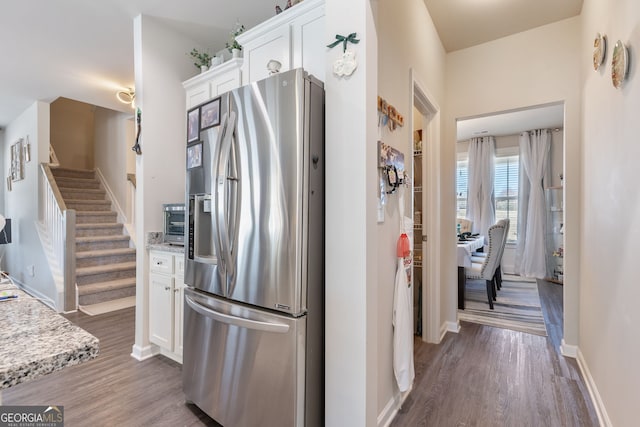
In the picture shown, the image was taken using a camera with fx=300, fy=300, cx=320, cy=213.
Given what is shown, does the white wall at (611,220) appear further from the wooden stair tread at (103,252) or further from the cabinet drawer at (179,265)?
the wooden stair tread at (103,252)

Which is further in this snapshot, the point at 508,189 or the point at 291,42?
the point at 508,189

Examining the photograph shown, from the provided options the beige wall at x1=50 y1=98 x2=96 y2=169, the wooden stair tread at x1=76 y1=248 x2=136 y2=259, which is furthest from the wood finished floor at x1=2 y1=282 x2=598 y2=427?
the beige wall at x1=50 y1=98 x2=96 y2=169

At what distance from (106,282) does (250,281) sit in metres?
3.85

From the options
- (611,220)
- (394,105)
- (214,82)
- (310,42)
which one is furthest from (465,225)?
(214,82)

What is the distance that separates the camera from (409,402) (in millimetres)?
1970

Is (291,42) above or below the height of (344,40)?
above

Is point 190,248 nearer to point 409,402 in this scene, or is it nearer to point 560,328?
point 409,402

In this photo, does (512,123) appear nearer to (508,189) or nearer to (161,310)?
(508,189)

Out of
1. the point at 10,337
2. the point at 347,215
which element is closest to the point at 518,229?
the point at 347,215

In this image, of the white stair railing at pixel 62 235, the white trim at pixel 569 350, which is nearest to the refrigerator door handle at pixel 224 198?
the white trim at pixel 569 350

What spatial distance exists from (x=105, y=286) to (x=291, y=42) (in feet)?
13.0

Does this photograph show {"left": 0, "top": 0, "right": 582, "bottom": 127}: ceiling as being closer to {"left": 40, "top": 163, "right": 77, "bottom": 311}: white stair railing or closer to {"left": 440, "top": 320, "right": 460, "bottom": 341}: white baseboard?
{"left": 40, "top": 163, "right": 77, "bottom": 311}: white stair railing

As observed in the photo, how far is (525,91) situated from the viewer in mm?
2822

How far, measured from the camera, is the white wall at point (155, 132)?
2611 millimetres
